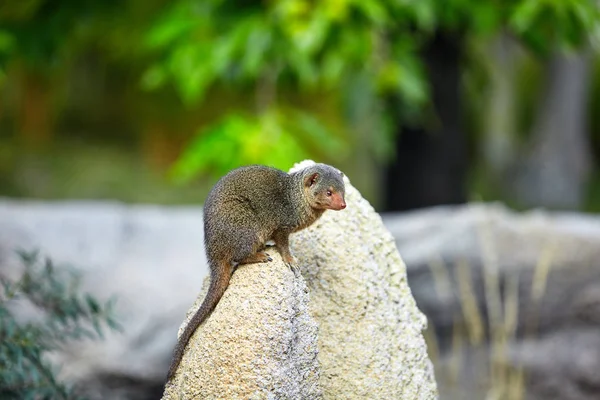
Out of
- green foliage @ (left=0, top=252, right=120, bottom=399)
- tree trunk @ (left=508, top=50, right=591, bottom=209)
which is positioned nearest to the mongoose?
green foliage @ (left=0, top=252, right=120, bottom=399)

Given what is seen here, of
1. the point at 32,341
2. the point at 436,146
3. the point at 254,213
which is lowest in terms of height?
the point at 32,341

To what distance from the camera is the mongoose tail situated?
99.8 inches

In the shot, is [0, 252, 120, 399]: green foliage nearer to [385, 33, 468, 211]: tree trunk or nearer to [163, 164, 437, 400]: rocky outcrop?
[163, 164, 437, 400]: rocky outcrop

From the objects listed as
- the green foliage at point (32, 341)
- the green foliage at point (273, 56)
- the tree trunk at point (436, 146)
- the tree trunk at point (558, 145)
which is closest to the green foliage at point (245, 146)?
the green foliage at point (273, 56)

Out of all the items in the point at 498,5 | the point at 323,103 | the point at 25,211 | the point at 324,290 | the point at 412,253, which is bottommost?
the point at 324,290

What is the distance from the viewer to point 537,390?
500 centimetres

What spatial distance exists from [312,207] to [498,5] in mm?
2939

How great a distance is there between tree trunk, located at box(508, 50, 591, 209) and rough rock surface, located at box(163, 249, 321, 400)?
962 centimetres

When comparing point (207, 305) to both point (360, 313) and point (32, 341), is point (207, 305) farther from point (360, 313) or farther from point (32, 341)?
point (32, 341)

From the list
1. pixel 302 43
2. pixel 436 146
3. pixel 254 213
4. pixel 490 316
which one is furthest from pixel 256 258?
pixel 436 146

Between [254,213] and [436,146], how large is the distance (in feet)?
12.9

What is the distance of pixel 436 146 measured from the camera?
253 inches

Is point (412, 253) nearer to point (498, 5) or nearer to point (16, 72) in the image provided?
point (498, 5)

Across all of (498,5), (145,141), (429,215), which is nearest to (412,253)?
(429,215)
